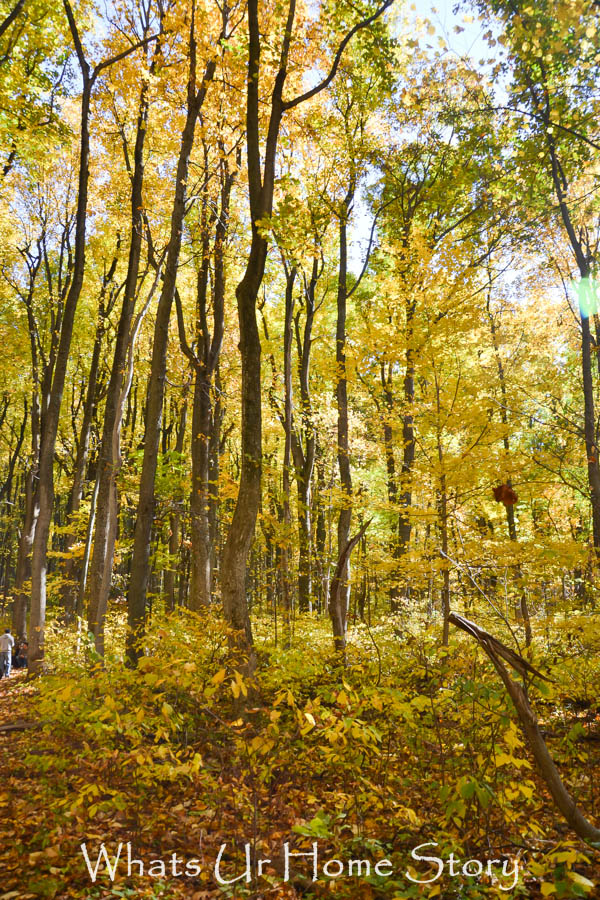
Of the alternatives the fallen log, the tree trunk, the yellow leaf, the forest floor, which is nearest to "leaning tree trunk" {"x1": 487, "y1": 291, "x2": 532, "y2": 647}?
the forest floor

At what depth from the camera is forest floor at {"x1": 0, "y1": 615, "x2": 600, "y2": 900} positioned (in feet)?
10.4

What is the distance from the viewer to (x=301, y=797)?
4.80 m

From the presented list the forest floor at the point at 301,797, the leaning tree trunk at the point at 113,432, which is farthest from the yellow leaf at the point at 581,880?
the leaning tree trunk at the point at 113,432

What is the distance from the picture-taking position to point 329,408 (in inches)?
600

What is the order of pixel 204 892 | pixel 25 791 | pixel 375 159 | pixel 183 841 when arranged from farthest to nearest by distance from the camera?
pixel 375 159
pixel 25 791
pixel 183 841
pixel 204 892

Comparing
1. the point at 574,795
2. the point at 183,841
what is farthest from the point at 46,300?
the point at 574,795

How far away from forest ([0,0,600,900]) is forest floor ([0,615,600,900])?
0.04 m

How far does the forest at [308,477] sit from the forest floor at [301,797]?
0.14ft

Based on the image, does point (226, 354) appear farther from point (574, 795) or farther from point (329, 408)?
point (574, 795)

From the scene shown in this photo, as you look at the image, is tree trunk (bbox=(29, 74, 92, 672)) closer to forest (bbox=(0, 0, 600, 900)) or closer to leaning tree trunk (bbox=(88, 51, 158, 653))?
forest (bbox=(0, 0, 600, 900))

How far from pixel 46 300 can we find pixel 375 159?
38.6 feet

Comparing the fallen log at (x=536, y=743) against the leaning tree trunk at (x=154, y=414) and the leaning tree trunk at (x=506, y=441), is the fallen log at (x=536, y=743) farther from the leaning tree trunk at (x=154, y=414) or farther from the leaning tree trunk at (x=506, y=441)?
the leaning tree trunk at (x=154, y=414)

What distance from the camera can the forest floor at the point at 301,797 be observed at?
125 inches

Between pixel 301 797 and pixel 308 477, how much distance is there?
10828 millimetres
